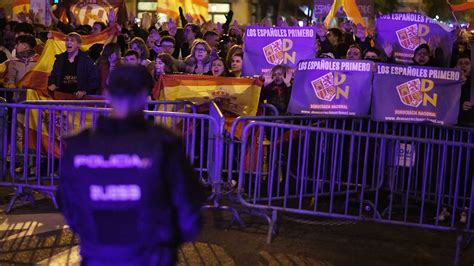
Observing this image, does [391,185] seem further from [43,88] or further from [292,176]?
[43,88]

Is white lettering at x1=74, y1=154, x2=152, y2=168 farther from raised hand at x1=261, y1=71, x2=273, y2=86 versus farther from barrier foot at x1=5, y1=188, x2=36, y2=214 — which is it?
raised hand at x1=261, y1=71, x2=273, y2=86

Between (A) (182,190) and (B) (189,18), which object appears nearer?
(A) (182,190)

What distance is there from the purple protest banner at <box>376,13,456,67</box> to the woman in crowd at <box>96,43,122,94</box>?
147 inches

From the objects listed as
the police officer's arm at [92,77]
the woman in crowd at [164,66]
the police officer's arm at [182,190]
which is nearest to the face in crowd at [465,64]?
the woman in crowd at [164,66]

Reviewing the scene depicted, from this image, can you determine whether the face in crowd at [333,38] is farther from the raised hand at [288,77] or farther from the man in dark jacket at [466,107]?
the man in dark jacket at [466,107]

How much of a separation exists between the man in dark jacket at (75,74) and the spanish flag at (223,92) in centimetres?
136

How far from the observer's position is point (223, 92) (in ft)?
28.4

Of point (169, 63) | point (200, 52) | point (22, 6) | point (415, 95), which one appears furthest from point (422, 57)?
point (22, 6)

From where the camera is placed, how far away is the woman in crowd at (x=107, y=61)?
973cm

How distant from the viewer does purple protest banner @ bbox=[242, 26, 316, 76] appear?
9.63 metres

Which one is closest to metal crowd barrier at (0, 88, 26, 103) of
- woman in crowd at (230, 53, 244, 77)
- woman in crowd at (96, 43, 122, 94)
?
woman in crowd at (96, 43, 122, 94)

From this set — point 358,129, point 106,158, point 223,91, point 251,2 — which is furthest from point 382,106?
point 251,2

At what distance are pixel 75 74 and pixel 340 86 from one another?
3574 millimetres

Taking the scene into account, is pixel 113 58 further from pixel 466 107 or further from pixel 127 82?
pixel 127 82
